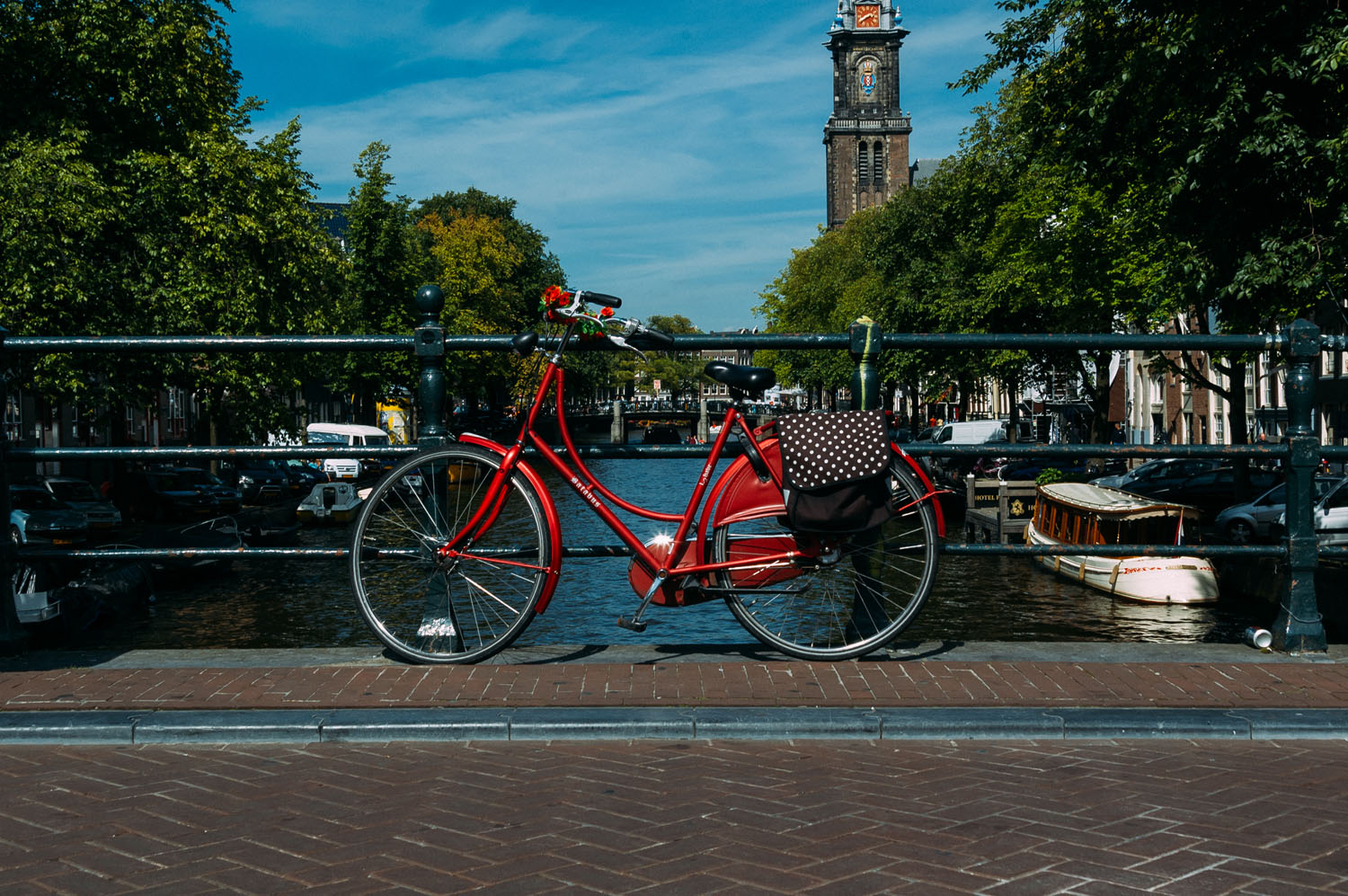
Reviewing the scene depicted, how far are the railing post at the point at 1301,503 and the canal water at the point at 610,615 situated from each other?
8.92 meters

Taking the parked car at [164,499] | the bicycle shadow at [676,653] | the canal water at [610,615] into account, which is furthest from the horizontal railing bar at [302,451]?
the parked car at [164,499]

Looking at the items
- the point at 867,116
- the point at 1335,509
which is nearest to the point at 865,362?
the point at 1335,509

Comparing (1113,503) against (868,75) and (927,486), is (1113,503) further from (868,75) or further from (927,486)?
(868,75)

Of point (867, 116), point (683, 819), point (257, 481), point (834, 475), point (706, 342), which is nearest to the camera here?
point (683, 819)

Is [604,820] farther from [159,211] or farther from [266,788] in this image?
[159,211]

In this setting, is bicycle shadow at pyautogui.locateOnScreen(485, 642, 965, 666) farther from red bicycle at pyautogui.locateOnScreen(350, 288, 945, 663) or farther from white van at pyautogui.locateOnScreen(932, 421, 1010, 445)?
white van at pyautogui.locateOnScreen(932, 421, 1010, 445)

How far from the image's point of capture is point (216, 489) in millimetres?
36344

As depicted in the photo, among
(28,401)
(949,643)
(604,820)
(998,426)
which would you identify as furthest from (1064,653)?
(998,426)

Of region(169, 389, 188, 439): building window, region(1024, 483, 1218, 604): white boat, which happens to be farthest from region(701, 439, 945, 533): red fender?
region(169, 389, 188, 439): building window

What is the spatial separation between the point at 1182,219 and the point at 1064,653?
43.0 ft

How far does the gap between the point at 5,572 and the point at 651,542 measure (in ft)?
9.34

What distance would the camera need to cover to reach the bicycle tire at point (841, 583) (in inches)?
213

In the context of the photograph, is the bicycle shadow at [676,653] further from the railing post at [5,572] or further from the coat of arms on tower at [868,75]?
the coat of arms on tower at [868,75]

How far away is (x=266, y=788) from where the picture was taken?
4.26 m
